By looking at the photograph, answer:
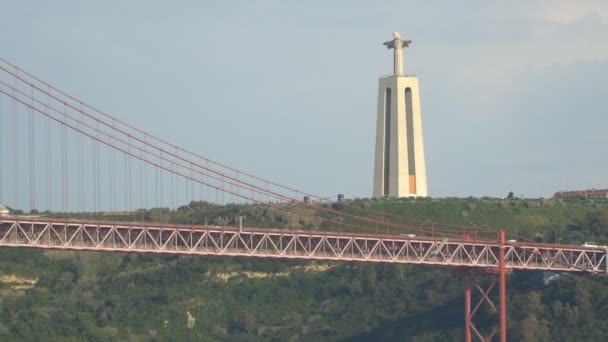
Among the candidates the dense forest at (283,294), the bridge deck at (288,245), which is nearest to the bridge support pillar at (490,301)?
the bridge deck at (288,245)

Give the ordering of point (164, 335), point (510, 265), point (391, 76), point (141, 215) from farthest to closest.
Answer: point (391, 76) → point (141, 215) → point (164, 335) → point (510, 265)

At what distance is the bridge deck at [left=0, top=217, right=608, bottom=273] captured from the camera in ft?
339

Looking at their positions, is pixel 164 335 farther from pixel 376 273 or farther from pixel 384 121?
pixel 384 121

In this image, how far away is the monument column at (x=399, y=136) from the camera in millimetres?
158500

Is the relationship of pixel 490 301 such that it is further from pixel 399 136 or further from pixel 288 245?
pixel 399 136

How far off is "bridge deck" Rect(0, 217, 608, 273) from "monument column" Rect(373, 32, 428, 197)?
1385 inches

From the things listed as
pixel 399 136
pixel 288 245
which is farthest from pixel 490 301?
pixel 399 136

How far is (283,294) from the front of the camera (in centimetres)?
13662

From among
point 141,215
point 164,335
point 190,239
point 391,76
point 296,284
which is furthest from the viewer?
point 391,76

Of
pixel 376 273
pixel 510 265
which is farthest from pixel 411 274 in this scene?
pixel 510 265

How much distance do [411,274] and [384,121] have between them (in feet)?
78.3

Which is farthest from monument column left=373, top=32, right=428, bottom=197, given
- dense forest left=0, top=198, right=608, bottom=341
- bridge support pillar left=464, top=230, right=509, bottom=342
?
bridge support pillar left=464, top=230, right=509, bottom=342

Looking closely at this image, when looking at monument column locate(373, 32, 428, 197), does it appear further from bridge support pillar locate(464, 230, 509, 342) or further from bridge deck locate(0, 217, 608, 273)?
bridge support pillar locate(464, 230, 509, 342)

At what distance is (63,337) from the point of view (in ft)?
414
